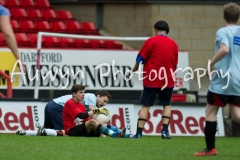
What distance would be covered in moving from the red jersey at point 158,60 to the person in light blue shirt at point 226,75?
381 cm

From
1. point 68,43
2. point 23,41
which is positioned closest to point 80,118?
point 23,41

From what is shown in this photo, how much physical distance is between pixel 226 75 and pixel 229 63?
0.93ft

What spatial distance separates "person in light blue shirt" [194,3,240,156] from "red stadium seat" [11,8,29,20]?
11331mm

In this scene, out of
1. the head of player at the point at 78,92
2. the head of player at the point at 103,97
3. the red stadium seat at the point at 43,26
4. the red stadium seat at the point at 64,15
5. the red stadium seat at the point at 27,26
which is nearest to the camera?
the head of player at the point at 78,92

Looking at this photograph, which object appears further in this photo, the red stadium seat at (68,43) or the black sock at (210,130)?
the red stadium seat at (68,43)

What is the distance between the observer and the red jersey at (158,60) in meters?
13.6

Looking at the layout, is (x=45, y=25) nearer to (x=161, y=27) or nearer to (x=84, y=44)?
(x=84, y=44)

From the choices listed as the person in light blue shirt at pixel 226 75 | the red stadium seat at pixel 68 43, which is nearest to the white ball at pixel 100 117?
the person in light blue shirt at pixel 226 75

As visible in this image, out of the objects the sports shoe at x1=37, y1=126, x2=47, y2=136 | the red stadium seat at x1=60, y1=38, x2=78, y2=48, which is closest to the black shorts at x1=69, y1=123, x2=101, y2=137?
the sports shoe at x1=37, y1=126, x2=47, y2=136

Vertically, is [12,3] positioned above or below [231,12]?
above

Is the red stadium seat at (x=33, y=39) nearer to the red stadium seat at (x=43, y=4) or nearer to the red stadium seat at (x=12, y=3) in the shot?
the red stadium seat at (x=12, y=3)

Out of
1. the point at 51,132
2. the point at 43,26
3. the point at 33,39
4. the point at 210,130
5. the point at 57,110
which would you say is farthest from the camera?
the point at 43,26

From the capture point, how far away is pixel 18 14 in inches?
812

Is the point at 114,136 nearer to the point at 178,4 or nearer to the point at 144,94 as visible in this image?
the point at 144,94
